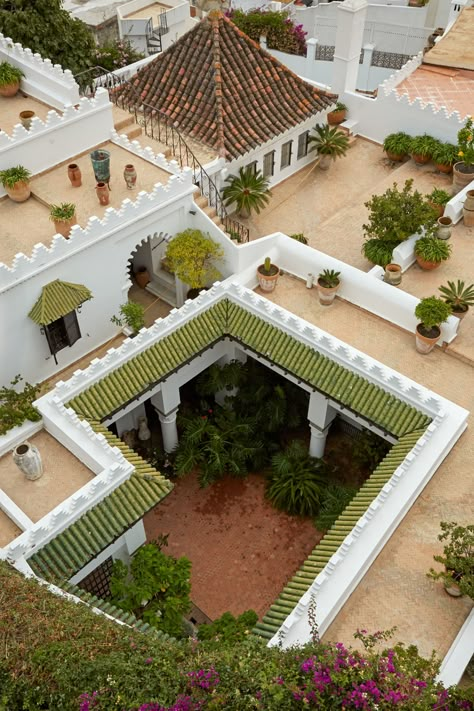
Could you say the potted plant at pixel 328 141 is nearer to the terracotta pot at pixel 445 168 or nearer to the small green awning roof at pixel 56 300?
the terracotta pot at pixel 445 168

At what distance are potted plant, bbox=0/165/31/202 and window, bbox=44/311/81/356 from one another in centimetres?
430

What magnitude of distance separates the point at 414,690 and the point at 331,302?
13.5 m

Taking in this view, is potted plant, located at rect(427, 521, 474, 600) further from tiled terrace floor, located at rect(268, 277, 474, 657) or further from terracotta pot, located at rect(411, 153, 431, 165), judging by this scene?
terracotta pot, located at rect(411, 153, 431, 165)

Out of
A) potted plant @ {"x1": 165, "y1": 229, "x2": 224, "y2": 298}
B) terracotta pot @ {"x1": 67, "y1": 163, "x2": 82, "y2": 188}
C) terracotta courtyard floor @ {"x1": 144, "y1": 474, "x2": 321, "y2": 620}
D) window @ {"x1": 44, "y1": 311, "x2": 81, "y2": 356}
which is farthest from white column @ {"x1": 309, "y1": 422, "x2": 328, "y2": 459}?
terracotta pot @ {"x1": 67, "y1": 163, "x2": 82, "y2": 188}

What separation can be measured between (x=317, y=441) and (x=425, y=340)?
16.6 feet

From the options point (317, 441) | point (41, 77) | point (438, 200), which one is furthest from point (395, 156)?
point (41, 77)

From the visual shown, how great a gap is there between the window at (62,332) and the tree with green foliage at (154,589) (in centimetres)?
669

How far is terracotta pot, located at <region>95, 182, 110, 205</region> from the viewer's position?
22.2m

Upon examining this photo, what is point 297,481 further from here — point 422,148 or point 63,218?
point 422,148

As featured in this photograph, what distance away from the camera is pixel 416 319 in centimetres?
2209

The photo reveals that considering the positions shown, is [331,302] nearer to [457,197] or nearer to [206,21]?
[457,197]

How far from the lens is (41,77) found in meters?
25.6

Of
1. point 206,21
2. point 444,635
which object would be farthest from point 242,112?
point 444,635

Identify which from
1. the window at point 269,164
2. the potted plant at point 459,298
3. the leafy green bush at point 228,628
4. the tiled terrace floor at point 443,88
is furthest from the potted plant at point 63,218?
the tiled terrace floor at point 443,88
